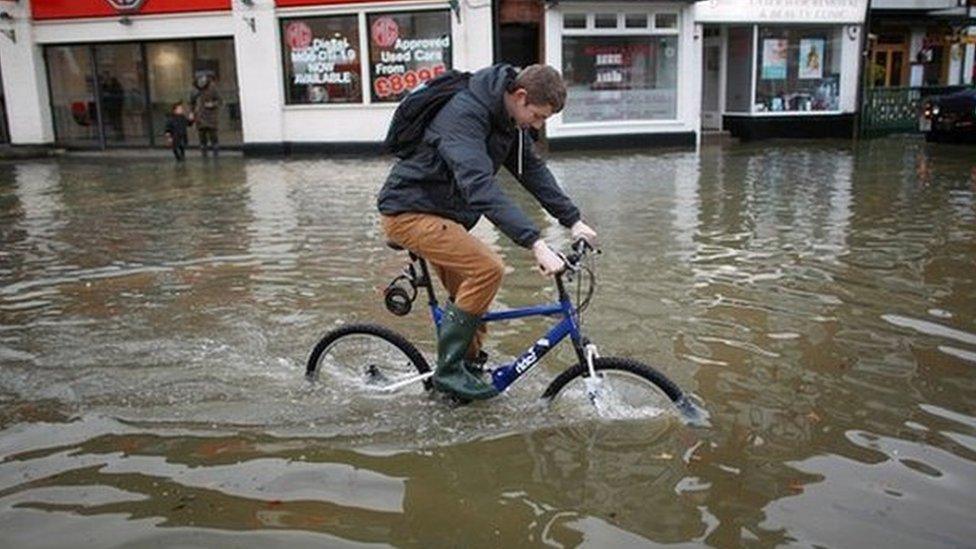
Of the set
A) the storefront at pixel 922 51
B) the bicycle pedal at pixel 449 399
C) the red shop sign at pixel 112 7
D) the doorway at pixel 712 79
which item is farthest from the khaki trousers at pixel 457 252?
the storefront at pixel 922 51

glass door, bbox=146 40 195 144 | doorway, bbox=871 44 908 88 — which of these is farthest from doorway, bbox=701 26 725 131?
glass door, bbox=146 40 195 144

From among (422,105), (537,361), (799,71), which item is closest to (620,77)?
(799,71)

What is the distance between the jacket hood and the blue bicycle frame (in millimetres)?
854

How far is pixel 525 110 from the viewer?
439 centimetres

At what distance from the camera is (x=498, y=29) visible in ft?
66.8

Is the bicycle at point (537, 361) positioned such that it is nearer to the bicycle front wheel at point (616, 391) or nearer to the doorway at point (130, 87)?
the bicycle front wheel at point (616, 391)

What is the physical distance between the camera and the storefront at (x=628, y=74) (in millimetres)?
20641

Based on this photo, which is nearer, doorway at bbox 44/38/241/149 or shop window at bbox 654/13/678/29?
Answer: shop window at bbox 654/13/678/29

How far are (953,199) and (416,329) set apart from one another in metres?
8.54

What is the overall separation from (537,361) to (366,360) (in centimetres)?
108

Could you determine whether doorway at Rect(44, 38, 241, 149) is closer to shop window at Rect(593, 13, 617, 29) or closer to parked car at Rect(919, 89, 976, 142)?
shop window at Rect(593, 13, 617, 29)

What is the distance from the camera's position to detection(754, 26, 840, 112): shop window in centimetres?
2306

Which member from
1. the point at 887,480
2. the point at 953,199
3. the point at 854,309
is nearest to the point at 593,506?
the point at 887,480

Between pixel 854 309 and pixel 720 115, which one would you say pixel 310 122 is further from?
pixel 854 309
